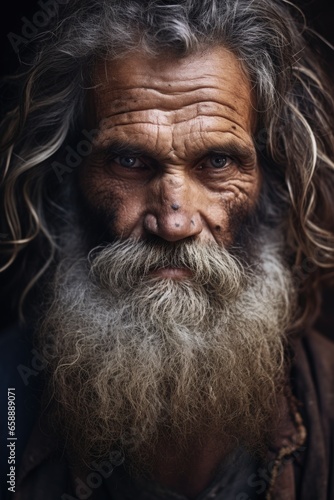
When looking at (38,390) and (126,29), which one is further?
(38,390)

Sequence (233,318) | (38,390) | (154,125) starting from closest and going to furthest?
(154,125) → (233,318) → (38,390)

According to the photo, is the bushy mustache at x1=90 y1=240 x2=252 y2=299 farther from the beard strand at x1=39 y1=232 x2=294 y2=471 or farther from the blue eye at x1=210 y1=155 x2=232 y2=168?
the blue eye at x1=210 y1=155 x2=232 y2=168

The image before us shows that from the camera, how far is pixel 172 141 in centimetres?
181

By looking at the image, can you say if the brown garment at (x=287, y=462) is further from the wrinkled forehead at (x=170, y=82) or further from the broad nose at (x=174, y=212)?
the wrinkled forehead at (x=170, y=82)

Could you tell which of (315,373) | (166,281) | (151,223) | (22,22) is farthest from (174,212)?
(22,22)

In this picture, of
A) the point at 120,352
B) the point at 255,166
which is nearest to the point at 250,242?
the point at 255,166

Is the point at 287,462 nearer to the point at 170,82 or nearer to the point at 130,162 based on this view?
the point at 130,162

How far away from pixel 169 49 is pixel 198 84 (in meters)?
0.12

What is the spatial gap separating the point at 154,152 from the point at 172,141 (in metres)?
0.06

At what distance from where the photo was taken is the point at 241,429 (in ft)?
6.33

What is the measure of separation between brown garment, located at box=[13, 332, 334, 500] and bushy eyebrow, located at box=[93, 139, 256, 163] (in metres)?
0.73

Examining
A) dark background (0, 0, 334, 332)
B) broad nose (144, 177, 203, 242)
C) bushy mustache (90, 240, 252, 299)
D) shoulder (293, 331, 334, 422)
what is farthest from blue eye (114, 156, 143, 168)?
shoulder (293, 331, 334, 422)

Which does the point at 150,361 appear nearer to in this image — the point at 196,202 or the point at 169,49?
the point at 196,202

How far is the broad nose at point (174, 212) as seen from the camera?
177cm
